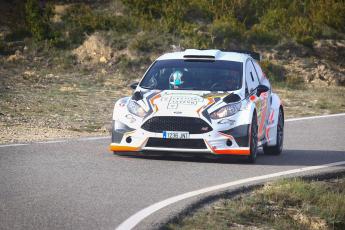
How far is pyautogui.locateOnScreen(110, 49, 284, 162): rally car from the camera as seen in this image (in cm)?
1380

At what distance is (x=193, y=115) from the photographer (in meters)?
13.7

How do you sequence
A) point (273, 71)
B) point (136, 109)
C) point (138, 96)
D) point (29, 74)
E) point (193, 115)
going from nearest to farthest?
1. point (193, 115)
2. point (136, 109)
3. point (138, 96)
4. point (29, 74)
5. point (273, 71)

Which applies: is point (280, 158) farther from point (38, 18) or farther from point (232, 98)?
point (38, 18)

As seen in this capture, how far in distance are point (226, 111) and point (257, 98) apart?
1.10 metres

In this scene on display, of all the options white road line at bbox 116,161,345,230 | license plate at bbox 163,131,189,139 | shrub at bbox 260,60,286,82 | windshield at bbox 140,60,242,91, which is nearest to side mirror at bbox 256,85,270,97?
windshield at bbox 140,60,242,91

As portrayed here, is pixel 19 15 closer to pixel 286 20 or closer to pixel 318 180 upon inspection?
pixel 286 20

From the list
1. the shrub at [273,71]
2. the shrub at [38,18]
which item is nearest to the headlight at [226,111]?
the shrub at [273,71]

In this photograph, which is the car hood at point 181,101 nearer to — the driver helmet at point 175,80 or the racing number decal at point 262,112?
the driver helmet at point 175,80

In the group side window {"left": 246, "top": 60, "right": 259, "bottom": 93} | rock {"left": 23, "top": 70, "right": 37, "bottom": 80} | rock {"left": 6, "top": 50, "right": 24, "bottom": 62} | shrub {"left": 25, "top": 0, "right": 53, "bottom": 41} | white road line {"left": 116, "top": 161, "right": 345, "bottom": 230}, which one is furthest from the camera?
shrub {"left": 25, "top": 0, "right": 53, "bottom": 41}

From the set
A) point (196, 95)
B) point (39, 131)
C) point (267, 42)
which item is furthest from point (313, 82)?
point (196, 95)

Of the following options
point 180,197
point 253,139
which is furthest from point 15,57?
point 180,197

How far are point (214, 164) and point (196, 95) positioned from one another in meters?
0.95

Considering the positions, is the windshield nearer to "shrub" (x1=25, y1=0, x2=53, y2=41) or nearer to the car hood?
the car hood

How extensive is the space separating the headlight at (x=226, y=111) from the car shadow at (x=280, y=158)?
55cm
